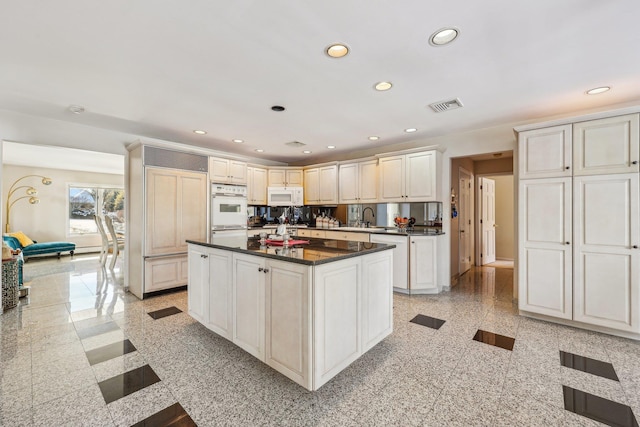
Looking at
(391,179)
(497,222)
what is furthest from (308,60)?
(497,222)

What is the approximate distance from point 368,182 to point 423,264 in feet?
5.63

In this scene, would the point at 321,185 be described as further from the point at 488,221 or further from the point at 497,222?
the point at 497,222

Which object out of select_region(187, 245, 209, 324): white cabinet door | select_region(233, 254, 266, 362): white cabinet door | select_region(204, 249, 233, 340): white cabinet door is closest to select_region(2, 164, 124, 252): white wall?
select_region(187, 245, 209, 324): white cabinet door

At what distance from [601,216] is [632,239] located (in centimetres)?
30

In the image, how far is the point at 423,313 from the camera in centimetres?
329

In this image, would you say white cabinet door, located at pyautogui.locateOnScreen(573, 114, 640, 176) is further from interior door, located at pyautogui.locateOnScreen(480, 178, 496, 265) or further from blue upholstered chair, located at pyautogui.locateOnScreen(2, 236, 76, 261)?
blue upholstered chair, located at pyautogui.locateOnScreen(2, 236, 76, 261)

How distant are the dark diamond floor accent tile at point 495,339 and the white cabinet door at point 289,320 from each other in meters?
1.82

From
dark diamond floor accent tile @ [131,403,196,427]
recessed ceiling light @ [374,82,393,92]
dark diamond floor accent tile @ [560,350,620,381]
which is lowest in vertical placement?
dark diamond floor accent tile @ [560,350,620,381]

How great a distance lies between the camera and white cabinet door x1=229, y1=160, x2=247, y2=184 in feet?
16.0

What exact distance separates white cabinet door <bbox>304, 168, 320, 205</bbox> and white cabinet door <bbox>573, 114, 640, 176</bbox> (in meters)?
3.89

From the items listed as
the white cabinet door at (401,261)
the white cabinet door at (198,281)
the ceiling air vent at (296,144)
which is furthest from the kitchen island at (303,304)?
the ceiling air vent at (296,144)

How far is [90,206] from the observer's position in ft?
26.8

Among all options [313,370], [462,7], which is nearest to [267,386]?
[313,370]

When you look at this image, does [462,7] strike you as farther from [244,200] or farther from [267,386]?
[244,200]
